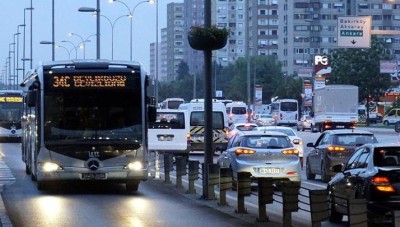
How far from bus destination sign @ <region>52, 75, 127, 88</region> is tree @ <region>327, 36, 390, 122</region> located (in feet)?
230

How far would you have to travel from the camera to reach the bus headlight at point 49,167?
76.8 feet

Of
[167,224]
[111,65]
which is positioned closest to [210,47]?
[111,65]

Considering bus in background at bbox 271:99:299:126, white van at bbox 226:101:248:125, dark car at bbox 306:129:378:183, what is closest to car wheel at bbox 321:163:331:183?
dark car at bbox 306:129:378:183

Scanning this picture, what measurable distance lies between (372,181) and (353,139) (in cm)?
1447

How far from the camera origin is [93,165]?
77.0 feet

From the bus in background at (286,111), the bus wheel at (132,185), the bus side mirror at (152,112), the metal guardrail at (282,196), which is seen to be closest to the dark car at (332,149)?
the metal guardrail at (282,196)

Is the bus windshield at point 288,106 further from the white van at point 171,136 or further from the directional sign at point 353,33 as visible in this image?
the white van at point 171,136

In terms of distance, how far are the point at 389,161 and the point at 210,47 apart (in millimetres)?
7617

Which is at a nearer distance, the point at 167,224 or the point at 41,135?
the point at 167,224

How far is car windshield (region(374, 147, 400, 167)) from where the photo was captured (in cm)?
1628

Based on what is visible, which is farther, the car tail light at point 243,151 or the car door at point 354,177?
the car tail light at point 243,151

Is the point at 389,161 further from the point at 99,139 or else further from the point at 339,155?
the point at 339,155

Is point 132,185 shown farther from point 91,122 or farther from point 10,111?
point 10,111

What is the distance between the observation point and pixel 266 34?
6284 inches
